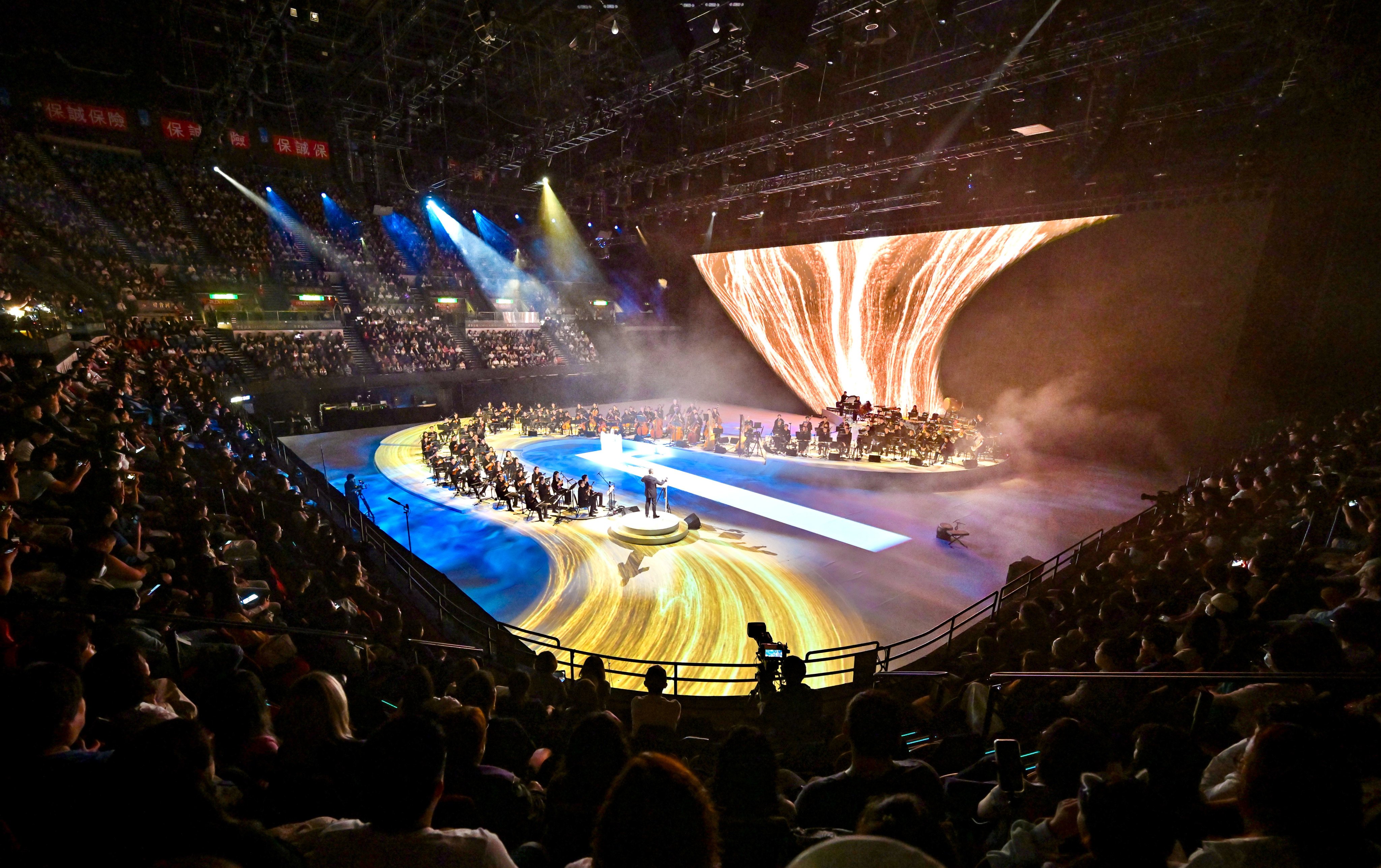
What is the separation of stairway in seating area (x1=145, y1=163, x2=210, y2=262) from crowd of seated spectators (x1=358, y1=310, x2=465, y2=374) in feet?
18.0

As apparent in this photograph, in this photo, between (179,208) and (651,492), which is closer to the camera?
(651,492)

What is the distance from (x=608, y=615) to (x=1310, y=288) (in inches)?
579

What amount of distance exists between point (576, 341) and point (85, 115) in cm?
1796

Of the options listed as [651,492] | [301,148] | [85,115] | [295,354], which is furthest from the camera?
[301,148]

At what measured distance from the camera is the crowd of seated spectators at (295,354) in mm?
18781

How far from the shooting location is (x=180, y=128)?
68.8ft

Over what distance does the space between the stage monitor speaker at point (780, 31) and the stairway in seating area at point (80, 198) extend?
22.3m

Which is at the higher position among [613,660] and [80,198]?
[80,198]

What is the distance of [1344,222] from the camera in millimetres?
10836

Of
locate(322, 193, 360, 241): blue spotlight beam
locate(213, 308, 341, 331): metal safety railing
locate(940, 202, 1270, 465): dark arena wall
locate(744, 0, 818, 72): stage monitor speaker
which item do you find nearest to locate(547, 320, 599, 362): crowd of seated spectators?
locate(322, 193, 360, 241): blue spotlight beam

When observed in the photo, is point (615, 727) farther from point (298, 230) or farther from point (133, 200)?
point (298, 230)

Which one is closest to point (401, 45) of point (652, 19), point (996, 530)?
point (652, 19)

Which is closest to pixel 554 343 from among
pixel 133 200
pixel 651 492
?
pixel 133 200

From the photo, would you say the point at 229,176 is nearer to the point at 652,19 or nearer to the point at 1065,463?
the point at 652,19
